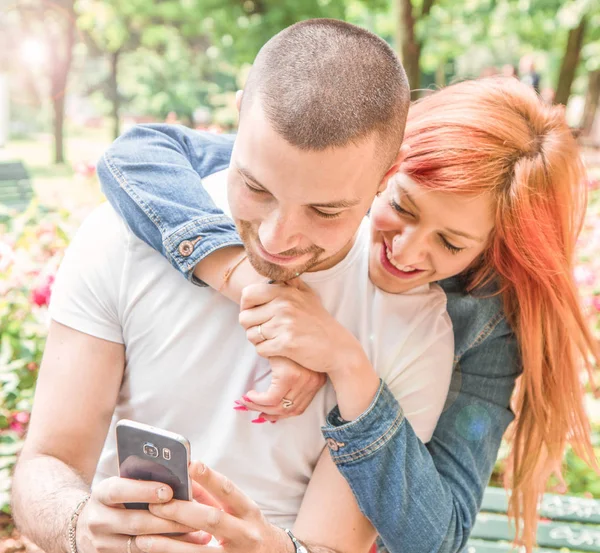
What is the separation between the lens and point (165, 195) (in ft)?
5.27

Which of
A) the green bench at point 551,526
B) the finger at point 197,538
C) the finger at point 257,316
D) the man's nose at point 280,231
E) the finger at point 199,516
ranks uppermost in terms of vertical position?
the man's nose at point 280,231

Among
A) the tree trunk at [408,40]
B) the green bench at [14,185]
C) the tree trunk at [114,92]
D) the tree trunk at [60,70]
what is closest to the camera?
the green bench at [14,185]

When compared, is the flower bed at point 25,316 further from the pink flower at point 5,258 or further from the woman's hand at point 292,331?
the woman's hand at point 292,331

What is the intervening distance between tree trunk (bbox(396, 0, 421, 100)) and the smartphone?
4.85 m

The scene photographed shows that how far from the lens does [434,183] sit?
5.36ft

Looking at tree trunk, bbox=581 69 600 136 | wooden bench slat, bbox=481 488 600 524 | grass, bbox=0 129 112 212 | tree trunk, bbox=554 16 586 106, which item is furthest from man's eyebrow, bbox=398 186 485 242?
tree trunk, bbox=581 69 600 136

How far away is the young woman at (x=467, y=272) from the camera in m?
1.54

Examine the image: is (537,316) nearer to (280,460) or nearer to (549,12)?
(280,460)

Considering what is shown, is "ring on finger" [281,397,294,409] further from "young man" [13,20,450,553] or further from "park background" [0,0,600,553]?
"park background" [0,0,600,553]

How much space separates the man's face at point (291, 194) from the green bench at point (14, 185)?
3501 mm

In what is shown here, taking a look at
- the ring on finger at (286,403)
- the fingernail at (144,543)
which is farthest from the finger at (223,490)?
the ring on finger at (286,403)

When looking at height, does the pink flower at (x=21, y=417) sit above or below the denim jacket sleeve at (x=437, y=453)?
below

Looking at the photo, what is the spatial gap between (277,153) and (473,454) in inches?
36.5

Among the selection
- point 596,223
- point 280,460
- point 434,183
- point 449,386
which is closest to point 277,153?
point 434,183
